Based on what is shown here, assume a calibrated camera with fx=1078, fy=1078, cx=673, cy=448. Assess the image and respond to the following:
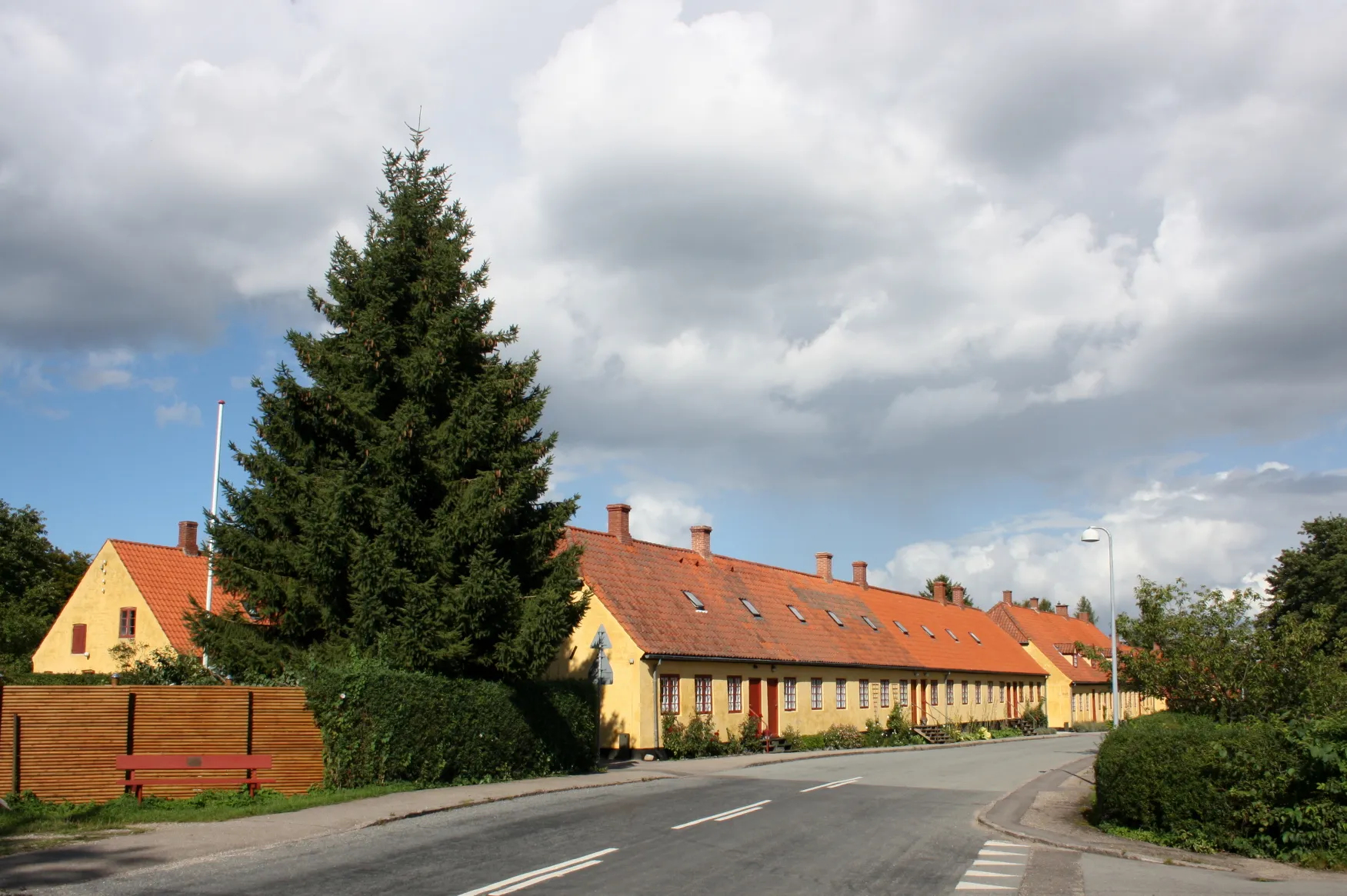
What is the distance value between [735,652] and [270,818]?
20.6 m

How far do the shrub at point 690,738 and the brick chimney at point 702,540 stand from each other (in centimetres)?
1013

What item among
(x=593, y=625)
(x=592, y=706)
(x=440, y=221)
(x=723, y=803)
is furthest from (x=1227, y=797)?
(x=593, y=625)

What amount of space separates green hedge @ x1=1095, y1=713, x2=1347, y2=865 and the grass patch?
1142 cm

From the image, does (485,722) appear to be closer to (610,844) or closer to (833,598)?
(610,844)

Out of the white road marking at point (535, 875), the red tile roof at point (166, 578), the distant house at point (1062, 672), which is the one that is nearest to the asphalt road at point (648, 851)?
the white road marking at point (535, 875)

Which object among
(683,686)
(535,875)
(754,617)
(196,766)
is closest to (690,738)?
(683,686)

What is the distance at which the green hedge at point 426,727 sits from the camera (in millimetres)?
17938

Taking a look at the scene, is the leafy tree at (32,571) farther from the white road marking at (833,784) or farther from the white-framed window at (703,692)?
the white road marking at (833,784)

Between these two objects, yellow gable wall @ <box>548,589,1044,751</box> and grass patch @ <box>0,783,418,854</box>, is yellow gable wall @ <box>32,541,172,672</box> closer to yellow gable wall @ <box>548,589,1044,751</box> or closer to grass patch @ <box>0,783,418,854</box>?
yellow gable wall @ <box>548,589,1044,751</box>

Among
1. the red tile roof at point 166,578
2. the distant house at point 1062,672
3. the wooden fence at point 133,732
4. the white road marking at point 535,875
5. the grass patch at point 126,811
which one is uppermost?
the red tile roof at point 166,578

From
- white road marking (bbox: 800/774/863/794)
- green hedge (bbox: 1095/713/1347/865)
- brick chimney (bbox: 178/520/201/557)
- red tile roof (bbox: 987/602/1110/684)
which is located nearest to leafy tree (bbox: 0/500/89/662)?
brick chimney (bbox: 178/520/201/557)

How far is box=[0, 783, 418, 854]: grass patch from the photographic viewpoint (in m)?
13.0

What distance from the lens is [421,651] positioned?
1942 cm

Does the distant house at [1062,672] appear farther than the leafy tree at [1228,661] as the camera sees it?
Yes
